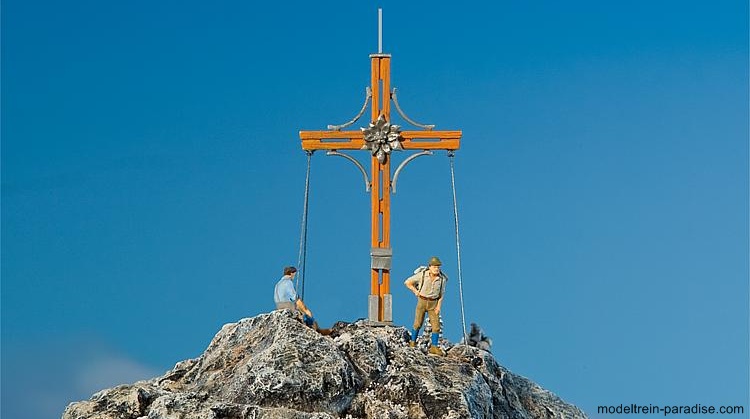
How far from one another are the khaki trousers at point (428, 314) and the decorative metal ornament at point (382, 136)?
11.6 ft

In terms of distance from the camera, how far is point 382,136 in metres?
28.2

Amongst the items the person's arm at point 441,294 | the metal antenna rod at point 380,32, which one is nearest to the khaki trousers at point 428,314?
the person's arm at point 441,294

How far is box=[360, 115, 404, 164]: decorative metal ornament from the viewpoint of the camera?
92.6 ft

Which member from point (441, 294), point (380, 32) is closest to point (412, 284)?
point (441, 294)

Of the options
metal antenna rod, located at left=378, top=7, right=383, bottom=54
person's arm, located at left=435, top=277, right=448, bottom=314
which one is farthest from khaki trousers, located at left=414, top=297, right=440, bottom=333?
metal antenna rod, located at left=378, top=7, right=383, bottom=54

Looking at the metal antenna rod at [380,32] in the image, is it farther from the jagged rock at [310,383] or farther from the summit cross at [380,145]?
the jagged rock at [310,383]

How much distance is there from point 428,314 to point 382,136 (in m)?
4.04

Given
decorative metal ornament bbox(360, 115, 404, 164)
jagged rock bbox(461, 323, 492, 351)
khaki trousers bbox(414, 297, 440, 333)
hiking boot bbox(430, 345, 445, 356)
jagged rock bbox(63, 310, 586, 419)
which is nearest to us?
jagged rock bbox(63, 310, 586, 419)

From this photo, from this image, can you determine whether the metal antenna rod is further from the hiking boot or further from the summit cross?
the hiking boot

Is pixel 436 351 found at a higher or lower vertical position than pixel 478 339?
lower

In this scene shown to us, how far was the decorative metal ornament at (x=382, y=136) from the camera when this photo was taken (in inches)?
1111

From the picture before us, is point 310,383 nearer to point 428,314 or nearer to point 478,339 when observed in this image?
point 428,314

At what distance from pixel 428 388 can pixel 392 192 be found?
5987 mm

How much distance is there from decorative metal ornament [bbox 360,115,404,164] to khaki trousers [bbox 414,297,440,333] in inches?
139
